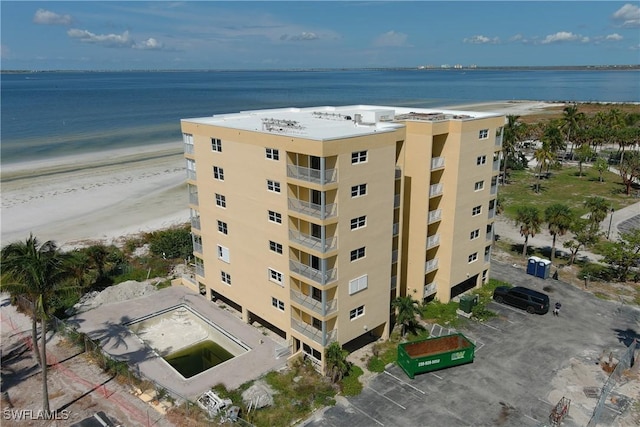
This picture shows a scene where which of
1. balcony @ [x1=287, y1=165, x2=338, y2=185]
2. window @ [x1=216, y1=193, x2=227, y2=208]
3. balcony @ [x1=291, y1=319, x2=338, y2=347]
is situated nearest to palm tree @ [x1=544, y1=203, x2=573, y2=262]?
balcony @ [x1=291, y1=319, x2=338, y2=347]

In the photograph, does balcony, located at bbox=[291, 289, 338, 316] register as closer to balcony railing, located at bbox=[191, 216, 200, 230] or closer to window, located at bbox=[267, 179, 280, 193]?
window, located at bbox=[267, 179, 280, 193]

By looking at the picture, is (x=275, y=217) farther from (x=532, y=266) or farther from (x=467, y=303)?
(x=532, y=266)

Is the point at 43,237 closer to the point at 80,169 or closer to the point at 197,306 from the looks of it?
the point at 197,306

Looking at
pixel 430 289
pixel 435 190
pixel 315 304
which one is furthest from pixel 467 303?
pixel 315 304

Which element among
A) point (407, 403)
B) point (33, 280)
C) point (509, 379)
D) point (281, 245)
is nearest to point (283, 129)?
point (281, 245)

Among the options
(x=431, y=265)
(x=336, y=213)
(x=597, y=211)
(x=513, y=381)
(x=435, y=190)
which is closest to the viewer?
(x=336, y=213)
